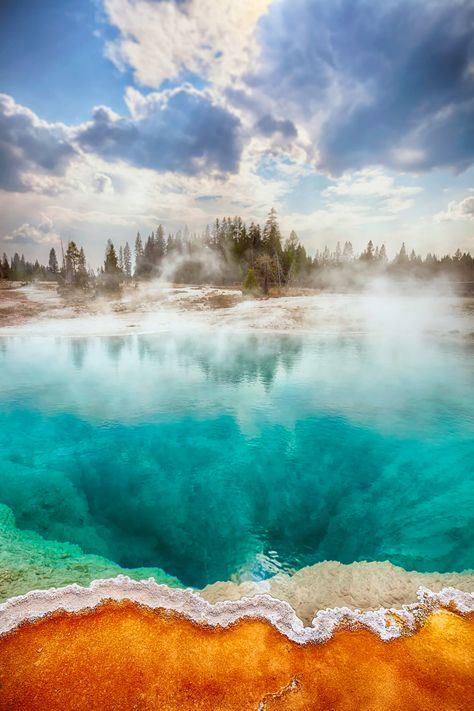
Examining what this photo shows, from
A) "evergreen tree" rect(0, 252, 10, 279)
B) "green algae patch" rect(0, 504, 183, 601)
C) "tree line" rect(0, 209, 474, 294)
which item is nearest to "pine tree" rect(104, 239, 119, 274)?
"tree line" rect(0, 209, 474, 294)

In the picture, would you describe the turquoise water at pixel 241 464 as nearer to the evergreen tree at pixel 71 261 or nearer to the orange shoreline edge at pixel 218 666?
the orange shoreline edge at pixel 218 666

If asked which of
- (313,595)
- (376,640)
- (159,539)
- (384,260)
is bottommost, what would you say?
(159,539)

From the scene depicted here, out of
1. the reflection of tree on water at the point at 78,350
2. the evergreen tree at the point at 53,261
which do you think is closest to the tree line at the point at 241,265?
the evergreen tree at the point at 53,261

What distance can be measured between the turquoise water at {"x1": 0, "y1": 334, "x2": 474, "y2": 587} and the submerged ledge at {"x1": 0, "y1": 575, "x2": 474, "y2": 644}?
175 centimetres

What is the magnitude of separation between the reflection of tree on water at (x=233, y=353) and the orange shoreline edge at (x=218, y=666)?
1330 centimetres

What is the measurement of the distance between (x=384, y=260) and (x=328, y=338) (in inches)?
3141

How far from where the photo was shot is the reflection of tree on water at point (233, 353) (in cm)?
1952

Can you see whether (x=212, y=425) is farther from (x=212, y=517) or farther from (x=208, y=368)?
(x=208, y=368)

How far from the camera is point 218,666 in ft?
14.2

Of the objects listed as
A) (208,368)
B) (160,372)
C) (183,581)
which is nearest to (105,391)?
(160,372)

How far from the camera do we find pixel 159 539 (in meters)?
8.23

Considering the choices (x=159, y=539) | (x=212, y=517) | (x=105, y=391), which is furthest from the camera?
(x=105, y=391)

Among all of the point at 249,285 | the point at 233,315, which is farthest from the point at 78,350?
the point at 249,285

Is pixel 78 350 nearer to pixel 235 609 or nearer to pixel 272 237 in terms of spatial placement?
pixel 235 609
